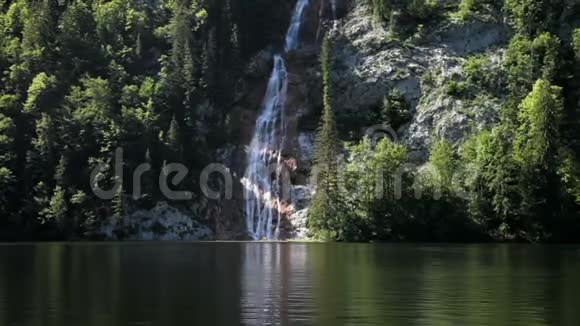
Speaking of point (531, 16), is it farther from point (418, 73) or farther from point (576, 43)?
point (418, 73)

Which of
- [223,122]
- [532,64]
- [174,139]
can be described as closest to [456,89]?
[532,64]

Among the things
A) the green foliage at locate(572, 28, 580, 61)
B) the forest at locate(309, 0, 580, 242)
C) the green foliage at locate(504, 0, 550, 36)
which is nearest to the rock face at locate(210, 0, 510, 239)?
the forest at locate(309, 0, 580, 242)

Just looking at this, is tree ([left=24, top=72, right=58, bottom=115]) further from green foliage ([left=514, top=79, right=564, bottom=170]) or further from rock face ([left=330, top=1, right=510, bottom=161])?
green foliage ([left=514, top=79, right=564, bottom=170])

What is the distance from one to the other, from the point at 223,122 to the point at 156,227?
24.1 meters

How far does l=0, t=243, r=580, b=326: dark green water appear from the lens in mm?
29500

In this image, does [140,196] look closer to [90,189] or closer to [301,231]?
[90,189]

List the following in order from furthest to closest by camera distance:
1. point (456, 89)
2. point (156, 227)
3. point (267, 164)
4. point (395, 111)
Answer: point (395, 111) < point (267, 164) < point (456, 89) < point (156, 227)

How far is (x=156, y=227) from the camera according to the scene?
117m

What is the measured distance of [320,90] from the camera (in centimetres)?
12756

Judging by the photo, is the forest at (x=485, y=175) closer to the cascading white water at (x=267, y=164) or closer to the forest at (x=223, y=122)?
the forest at (x=223, y=122)

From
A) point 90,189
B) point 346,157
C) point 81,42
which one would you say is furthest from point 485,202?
point 81,42

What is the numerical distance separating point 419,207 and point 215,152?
3783 cm

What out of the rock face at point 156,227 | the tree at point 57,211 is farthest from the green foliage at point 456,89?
the tree at point 57,211

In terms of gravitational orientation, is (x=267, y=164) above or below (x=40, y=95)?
below
